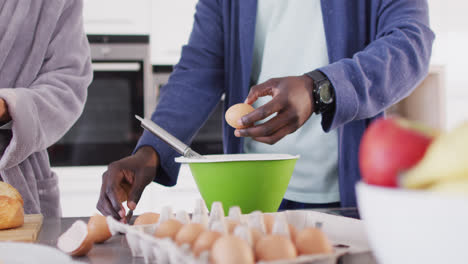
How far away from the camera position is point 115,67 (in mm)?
2191

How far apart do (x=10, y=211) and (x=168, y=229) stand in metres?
0.35

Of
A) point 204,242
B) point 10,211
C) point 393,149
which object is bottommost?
point 10,211

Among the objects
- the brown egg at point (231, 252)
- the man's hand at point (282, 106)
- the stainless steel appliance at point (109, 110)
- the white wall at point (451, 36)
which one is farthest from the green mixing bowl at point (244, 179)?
the white wall at point (451, 36)

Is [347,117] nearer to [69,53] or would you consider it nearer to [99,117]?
[69,53]

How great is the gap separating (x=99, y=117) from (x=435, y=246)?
6.80ft

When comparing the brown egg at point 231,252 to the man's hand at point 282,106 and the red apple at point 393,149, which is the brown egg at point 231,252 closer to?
the red apple at point 393,149

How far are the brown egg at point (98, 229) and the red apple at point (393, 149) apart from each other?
14.9 inches

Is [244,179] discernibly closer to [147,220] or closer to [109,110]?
[147,220]

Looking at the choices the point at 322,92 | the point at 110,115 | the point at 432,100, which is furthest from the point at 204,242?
the point at 432,100

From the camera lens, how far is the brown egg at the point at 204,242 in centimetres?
38

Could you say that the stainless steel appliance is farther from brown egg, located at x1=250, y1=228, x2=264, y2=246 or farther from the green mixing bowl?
brown egg, located at x1=250, y1=228, x2=264, y2=246

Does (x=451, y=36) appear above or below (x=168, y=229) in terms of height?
above

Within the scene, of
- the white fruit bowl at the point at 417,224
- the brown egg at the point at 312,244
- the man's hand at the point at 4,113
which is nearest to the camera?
the white fruit bowl at the point at 417,224

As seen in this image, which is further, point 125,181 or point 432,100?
point 432,100
